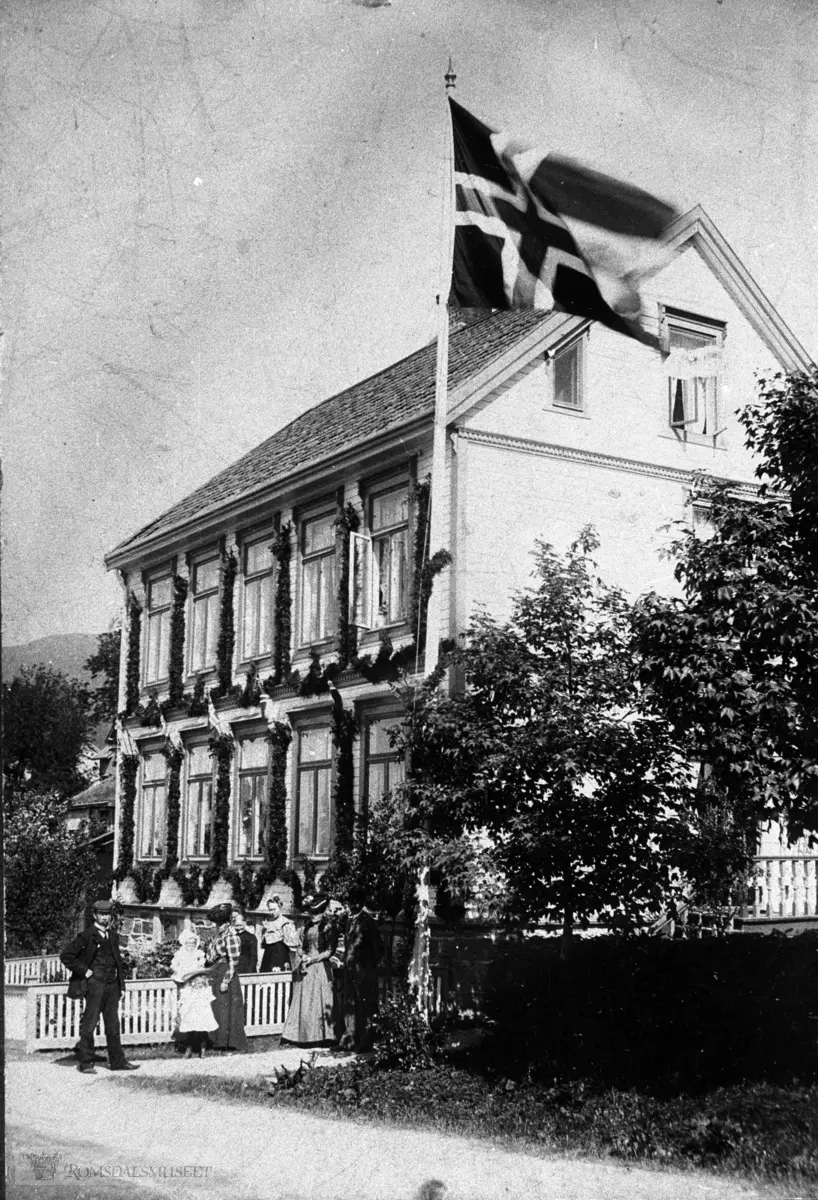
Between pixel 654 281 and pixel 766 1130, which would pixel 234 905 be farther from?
pixel 654 281

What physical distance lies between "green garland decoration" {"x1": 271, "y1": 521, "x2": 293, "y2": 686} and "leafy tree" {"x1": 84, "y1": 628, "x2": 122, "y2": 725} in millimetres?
1805

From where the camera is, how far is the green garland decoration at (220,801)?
15.3m

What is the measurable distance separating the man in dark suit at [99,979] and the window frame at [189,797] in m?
3.38

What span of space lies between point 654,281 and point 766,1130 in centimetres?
978

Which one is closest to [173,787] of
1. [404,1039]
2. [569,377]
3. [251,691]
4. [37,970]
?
[251,691]

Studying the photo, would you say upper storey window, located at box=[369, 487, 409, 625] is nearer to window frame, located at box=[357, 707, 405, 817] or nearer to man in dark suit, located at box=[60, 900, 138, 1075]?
window frame, located at box=[357, 707, 405, 817]

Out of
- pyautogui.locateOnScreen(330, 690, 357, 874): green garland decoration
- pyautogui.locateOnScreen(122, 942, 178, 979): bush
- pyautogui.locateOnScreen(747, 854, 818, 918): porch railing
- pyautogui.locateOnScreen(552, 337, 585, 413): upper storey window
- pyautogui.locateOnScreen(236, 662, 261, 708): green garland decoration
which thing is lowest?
pyautogui.locateOnScreen(122, 942, 178, 979): bush

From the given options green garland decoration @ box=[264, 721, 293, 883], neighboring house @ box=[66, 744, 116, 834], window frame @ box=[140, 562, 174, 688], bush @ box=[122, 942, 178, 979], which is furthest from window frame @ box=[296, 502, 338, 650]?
neighboring house @ box=[66, 744, 116, 834]

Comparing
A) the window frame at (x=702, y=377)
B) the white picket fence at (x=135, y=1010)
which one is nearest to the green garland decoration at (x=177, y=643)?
the white picket fence at (x=135, y=1010)

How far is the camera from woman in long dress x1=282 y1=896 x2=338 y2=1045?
467 inches

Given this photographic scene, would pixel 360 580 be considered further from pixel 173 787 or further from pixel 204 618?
pixel 173 787

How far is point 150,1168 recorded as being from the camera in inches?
324

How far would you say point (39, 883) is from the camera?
1330cm

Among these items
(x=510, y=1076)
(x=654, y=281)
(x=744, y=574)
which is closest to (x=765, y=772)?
(x=744, y=574)
